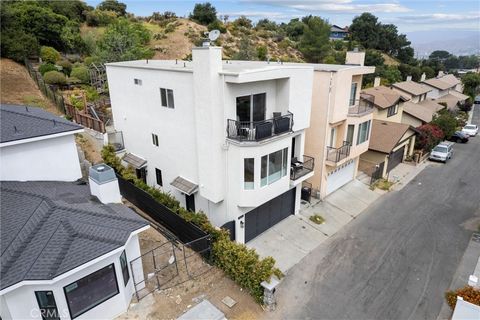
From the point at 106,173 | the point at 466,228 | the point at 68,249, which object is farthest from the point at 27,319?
the point at 466,228

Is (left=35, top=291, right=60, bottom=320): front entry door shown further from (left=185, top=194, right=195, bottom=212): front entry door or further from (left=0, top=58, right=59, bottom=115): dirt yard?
(left=0, top=58, right=59, bottom=115): dirt yard

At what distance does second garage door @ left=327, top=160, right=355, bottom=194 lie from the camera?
21109 millimetres

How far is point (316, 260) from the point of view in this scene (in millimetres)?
15047

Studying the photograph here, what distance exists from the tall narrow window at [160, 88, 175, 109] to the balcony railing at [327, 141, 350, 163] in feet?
34.1

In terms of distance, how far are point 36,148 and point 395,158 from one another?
26660mm

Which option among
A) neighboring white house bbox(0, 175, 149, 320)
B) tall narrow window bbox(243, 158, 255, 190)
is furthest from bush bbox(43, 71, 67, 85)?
tall narrow window bbox(243, 158, 255, 190)

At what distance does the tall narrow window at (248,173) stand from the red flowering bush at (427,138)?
72.1ft

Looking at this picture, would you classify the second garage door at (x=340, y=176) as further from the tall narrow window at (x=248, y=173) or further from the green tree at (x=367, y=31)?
the green tree at (x=367, y=31)

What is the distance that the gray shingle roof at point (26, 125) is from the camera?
11.9m

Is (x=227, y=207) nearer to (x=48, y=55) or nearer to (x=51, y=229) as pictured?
(x=51, y=229)

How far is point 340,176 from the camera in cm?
2202

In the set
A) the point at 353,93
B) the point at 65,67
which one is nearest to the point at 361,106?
the point at 353,93

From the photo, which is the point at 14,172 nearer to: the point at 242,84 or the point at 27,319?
the point at 27,319

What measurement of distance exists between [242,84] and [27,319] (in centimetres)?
1145
